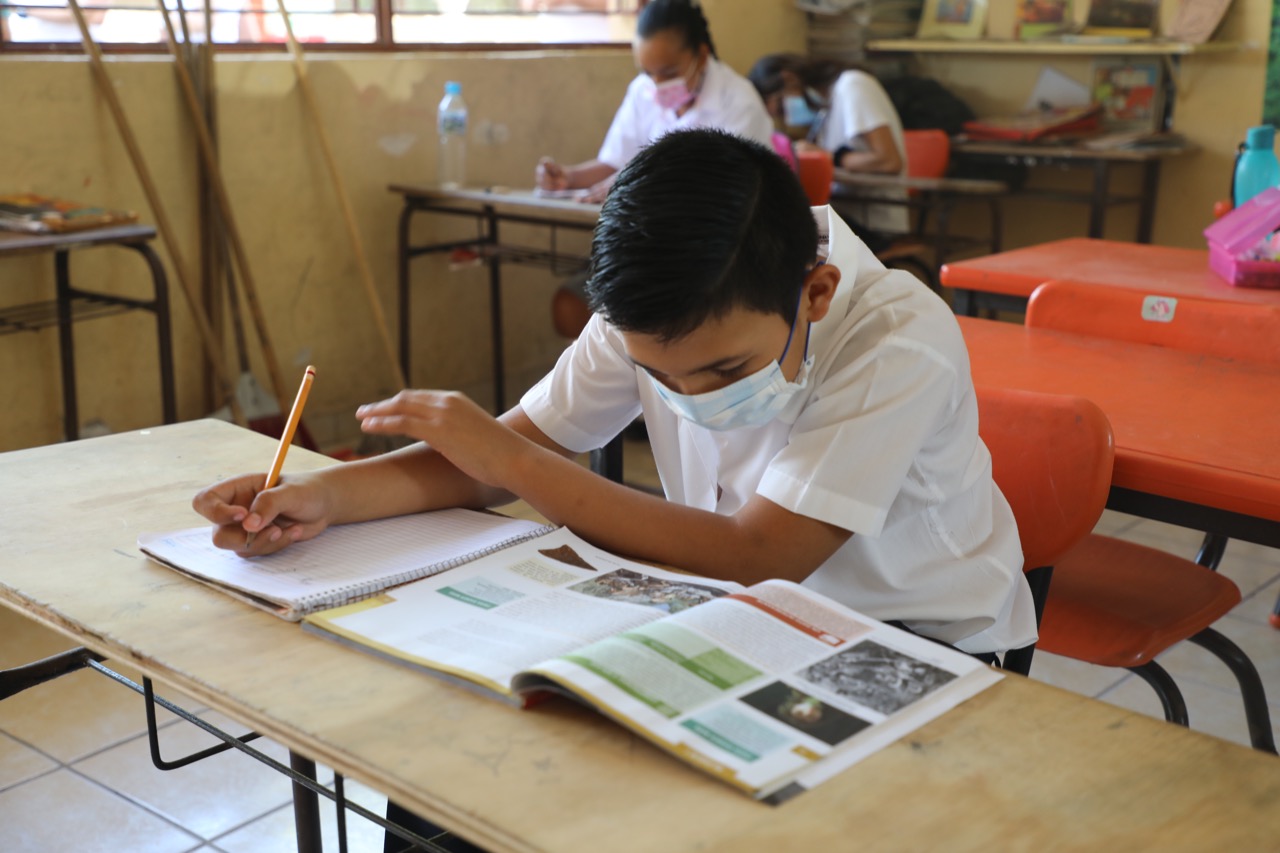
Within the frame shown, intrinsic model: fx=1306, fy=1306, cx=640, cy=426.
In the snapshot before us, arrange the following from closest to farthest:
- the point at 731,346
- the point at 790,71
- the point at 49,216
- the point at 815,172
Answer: the point at 731,346, the point at 49,216, the point at 815,172, the point at 790,71

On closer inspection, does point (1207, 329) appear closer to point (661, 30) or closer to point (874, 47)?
point (661, 30)

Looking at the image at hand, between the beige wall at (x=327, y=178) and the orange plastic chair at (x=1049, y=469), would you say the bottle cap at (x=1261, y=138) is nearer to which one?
the orange plastic chair at (x=1049, y=469)

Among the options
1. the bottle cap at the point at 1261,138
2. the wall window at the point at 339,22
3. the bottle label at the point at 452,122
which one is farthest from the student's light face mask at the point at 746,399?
the bottle label at the point at 452,122

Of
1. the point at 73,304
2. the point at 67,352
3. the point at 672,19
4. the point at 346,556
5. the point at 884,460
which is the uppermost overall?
the point at 672,19

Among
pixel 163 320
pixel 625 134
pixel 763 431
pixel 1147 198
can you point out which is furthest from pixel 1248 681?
pixel 1147 198

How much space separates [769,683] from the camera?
2.97 ft

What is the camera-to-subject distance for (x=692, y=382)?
1.19 meters

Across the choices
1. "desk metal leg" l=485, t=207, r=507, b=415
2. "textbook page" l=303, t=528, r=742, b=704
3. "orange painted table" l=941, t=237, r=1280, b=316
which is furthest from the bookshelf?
"textbook page" l=303, t=528, r=742, b=704

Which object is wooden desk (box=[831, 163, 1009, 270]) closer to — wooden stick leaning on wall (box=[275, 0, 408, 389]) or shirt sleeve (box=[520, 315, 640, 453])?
wooden stick leaning on wall (box=[275, 0, 408, 389])

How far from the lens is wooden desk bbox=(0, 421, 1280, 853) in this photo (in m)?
0.78

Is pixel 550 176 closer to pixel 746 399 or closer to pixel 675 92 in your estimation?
pixel 675 92

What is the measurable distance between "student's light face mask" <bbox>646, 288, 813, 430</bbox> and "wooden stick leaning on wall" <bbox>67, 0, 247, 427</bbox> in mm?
2569

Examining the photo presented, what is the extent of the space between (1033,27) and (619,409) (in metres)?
4.61

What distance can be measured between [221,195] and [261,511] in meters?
2.62
